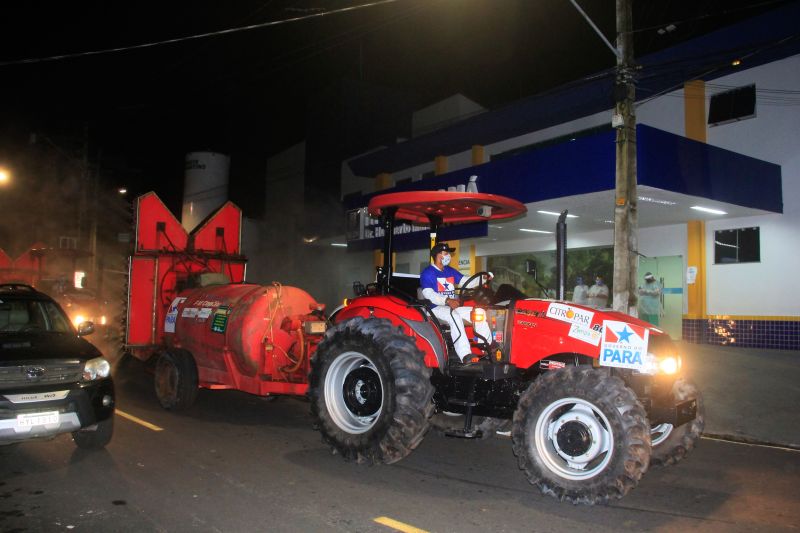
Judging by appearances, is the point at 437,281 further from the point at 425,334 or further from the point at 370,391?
the point at 370,391

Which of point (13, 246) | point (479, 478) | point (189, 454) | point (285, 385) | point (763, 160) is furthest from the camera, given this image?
point (13, 246)

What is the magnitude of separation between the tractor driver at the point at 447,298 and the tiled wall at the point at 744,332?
38.2 feet

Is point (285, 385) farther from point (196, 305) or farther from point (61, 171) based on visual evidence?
point (61, 171)

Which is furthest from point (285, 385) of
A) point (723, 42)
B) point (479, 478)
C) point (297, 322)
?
point (723, 42)

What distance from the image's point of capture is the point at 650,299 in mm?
17578

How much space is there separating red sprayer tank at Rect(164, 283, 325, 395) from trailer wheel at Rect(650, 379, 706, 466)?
4101 mm

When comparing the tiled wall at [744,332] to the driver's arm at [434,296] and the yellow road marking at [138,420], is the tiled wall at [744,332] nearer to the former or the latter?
the driver's arm at [434,296]

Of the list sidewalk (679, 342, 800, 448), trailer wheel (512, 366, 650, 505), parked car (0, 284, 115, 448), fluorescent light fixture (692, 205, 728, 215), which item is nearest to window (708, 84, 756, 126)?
fluorescent light fixture (692, 205, 728, 215)

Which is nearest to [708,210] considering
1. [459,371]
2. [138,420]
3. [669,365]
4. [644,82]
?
[644,82]

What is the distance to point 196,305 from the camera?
9516mm

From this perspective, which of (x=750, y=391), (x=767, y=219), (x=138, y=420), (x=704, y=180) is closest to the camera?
(x=138, y=420)

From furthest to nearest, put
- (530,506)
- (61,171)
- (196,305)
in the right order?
(61,171), (196,305), (530,506)

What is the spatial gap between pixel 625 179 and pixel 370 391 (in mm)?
6856

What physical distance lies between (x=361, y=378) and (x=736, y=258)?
43.0 feet
